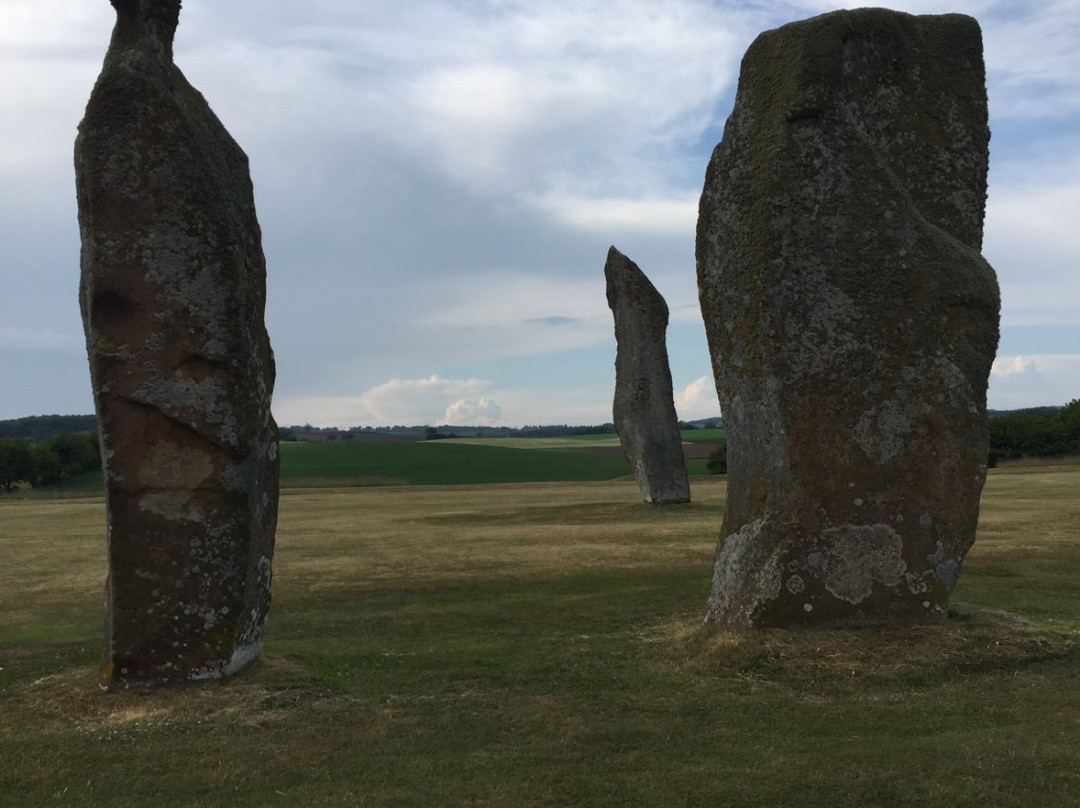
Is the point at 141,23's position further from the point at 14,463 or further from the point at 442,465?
the point at 14,463

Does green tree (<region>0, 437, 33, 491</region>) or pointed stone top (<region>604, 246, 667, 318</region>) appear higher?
pointed stone top (<region>604, 246, 667, 318</region>)

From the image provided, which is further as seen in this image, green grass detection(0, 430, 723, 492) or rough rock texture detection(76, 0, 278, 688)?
green grass detection(0, 430, 723, 492)

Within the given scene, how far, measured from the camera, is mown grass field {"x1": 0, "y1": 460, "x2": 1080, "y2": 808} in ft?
18.0

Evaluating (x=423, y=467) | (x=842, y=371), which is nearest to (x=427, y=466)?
(x=423, y=467)

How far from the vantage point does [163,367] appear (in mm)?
7352

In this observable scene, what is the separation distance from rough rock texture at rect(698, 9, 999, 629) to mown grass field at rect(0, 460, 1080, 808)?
49 cm

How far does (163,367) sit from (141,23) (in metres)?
2.71

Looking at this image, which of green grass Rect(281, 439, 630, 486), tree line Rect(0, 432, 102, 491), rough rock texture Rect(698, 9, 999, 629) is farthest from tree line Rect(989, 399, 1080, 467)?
tree line Rect(0, 432, 102, 491)

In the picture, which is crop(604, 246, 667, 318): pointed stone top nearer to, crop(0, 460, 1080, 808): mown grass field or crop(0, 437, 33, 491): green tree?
crop(0, 460, 1080, 808): mown grass field

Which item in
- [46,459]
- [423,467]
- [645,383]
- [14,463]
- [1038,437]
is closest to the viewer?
[645,383]

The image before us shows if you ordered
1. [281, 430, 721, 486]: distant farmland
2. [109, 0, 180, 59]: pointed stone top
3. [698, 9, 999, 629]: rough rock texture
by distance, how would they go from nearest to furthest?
[109, 0, 180, 59]: pointed stone top, [698, 9, 999, 629]: rough rock texture, [281, 430, 721, 486]: distant farmland

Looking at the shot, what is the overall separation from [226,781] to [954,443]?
628 centimetres

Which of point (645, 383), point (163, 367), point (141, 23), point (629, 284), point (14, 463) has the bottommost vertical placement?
point (14, 463)

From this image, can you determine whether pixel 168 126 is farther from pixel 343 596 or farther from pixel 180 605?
pixel 343 596
